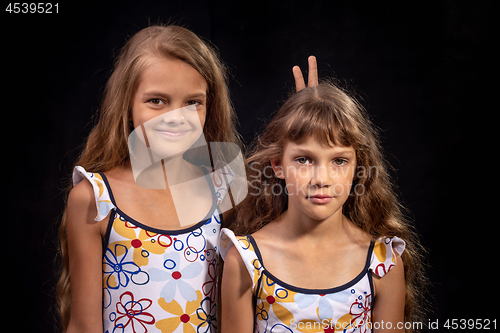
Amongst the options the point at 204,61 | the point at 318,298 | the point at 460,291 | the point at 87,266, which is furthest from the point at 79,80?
the point at 460,291

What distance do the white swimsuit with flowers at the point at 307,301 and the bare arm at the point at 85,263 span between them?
1.16ft

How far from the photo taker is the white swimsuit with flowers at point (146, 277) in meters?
1.39

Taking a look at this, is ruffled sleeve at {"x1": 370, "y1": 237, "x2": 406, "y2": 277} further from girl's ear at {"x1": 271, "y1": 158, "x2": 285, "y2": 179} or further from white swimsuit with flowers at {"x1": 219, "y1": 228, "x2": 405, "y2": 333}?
girl's ear at {"x1": 271, "y1": 158, "x2": 285, "y2": 179}

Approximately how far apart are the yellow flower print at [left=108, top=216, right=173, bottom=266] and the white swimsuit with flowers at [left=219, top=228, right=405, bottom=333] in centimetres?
20

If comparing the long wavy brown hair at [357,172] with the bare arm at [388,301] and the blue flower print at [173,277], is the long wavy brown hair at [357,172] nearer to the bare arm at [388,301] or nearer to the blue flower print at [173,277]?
the bare arm at [388,301]

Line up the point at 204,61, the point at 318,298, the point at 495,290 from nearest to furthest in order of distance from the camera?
1. the point at 318,298
2. the point at 204,61
3. the point at 495,290

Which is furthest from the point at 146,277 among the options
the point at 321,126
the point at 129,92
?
the point at 321,126

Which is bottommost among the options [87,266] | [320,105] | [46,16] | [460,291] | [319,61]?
[460,291]

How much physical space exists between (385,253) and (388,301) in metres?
0.12

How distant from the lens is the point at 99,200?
1382mm

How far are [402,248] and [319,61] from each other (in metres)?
0.87

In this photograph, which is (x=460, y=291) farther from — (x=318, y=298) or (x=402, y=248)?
(x=318, y=298)

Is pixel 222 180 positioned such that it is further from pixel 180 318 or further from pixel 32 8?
pixel 32 8

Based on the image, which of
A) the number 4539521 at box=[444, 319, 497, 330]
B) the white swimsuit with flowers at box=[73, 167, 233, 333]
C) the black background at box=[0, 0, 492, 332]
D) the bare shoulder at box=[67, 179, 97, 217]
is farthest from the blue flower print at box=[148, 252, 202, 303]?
the number 4539521 at box=[444, 319, 497, 330]
